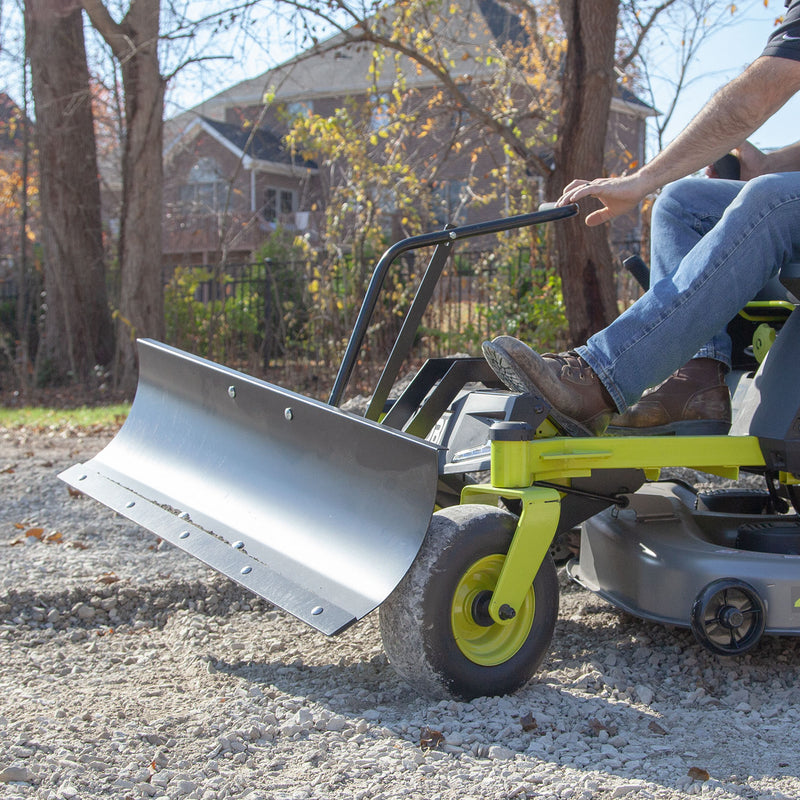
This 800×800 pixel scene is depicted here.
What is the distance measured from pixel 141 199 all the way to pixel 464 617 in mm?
9369

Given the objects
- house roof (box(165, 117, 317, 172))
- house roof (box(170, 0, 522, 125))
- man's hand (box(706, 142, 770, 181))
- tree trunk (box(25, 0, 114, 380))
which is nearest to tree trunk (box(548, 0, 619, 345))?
house roof (box(170, 0, 522, 125))

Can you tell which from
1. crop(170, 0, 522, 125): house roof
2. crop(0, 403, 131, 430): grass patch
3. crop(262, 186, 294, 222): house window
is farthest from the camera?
crop(262, 186, 294, 222): house window

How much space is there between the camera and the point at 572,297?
284 inches

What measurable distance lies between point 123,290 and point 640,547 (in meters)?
9.11

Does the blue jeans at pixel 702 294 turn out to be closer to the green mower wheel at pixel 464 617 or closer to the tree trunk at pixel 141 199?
the green mower wheel at pixel 464 617

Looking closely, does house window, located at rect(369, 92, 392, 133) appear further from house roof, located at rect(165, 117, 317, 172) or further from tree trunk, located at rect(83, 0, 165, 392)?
house roof, located at rect(165, 117, 317, 172)

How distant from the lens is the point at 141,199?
1079 cm

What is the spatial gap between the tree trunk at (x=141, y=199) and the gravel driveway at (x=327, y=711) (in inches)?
299

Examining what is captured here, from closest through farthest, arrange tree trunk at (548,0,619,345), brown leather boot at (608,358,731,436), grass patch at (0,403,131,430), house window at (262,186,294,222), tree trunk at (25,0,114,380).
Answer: brown leather boot at (608,358,731,436)
tree trunk at (548,0,619,345)
grass patch at (0,403,131,430)
tree trunk at (25,0,114,380)
house window at (262,186,294,222)

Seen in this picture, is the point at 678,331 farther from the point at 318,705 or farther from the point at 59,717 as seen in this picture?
the point at 59,717

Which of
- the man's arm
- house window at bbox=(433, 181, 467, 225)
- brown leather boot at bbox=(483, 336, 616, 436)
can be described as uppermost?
house window at bbox=(433, 181, 467, 225)

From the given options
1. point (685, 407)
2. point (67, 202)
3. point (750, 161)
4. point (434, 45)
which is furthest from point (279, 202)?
point (685, 407)

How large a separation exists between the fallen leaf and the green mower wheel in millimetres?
144

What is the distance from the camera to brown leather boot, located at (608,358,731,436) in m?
2.86
